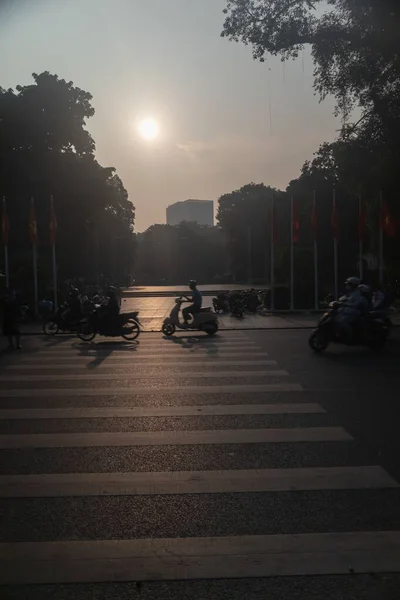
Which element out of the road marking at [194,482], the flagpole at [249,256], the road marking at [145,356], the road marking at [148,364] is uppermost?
the flagpole at [249,256]

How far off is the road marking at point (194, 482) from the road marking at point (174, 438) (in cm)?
96

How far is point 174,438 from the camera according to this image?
6.71m

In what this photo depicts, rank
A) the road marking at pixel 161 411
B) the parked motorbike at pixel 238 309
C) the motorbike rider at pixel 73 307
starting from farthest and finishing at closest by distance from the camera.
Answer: the parked motorbike at pixel 238 309 → the motorbike rider at pixel 73 307 → the road marking at pixel 161 411

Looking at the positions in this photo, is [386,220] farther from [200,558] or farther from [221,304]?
[200,558]

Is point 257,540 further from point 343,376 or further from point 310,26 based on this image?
point 310,26

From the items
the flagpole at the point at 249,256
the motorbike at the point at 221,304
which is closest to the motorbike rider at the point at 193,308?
the motorbike at the point at 221,304

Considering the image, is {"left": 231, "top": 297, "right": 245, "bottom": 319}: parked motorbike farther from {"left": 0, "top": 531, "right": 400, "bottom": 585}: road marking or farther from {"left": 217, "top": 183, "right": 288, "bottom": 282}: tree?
{"left": 217, "top": 183, "right": 288, "bottom": 282}: tree

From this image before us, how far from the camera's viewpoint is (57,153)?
44094 millimetres

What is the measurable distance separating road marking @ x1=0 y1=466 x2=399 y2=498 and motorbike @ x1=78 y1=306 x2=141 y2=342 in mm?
11521

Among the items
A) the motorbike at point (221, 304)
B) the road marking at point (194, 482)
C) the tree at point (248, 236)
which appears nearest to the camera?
the road marking at point (194, 482)

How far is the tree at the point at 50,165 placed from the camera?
137ft

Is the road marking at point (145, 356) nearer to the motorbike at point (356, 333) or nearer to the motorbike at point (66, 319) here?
the motorbike at point (356, 333)

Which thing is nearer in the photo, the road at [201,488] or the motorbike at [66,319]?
the road at [201,488]

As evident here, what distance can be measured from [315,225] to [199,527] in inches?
988
